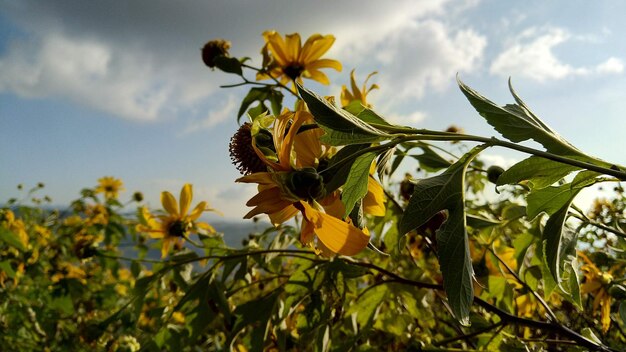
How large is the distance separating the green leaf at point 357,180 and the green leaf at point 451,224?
0.16 ft

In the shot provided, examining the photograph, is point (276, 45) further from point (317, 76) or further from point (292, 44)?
point (317, 76)

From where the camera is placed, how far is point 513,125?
43 cm

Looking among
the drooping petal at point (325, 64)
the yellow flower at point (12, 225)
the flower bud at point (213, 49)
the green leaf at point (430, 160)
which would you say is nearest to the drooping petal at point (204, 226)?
the flower bud at point (213, 49)

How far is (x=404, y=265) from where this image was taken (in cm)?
173

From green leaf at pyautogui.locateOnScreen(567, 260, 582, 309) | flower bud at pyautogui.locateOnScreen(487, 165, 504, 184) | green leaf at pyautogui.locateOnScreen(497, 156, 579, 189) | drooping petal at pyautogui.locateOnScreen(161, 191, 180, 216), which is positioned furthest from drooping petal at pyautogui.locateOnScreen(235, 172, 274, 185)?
drooping petal at pyautogui.locateOnScreen(161, 191, 180, 216)

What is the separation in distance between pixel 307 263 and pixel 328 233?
56 centimetres

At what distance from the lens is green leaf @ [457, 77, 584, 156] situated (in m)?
0.43

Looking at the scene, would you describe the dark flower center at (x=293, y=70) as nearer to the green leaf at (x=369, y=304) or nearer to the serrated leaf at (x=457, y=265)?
the green leaf at (x=369, y=304)

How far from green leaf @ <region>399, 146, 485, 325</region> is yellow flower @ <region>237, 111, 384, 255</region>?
0.06 meters

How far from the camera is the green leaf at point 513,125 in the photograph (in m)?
0.43

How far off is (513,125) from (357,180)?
0.18 meters

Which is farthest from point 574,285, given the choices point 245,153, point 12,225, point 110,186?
point 110,186

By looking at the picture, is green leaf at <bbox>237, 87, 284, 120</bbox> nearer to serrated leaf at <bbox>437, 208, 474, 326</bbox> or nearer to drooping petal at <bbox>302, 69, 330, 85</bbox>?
drooping petal at <bbox>302, 69, 330, 85</bbox>

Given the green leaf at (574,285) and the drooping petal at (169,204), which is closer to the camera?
the green leaf at (574,285)
